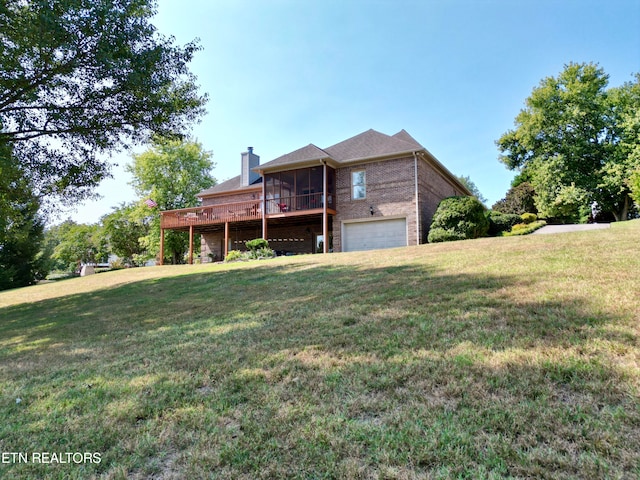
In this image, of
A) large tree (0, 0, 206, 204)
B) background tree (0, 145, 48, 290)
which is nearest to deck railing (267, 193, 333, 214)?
large tree (0, 0, 206, 204)

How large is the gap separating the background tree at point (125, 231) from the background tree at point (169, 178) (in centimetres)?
177

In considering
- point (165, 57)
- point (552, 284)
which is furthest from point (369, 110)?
point (552, 284)

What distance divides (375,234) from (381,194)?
1.91 m

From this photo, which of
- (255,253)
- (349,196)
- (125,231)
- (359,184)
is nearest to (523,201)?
(359,184)

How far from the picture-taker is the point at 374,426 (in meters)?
2.23

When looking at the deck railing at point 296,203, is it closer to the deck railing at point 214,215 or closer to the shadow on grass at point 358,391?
the deck railing at point 214,215

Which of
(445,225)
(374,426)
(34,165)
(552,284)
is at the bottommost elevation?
(374,426)

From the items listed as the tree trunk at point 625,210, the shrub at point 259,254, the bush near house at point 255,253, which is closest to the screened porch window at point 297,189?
the bush near house at point 255,253

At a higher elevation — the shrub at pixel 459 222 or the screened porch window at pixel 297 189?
the screened porch window at pixel 297 189

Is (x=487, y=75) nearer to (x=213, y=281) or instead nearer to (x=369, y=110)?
(x=369, y=110)

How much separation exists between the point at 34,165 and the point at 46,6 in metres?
5.21

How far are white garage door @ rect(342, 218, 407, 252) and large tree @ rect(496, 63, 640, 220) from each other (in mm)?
13386

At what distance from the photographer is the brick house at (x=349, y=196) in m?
16.7

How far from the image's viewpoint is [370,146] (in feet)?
59.7
